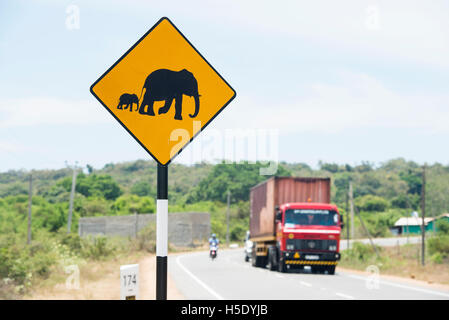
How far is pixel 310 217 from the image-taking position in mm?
27609

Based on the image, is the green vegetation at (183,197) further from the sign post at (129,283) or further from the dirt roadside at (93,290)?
the sign post at (129,283)

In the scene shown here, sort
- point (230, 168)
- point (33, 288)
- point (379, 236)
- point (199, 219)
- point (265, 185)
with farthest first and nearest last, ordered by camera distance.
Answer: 1. point (230, 168)
2. point (379, 236)
3. point (199, 219)
4. point (265, 185)
5. point (33, 288)

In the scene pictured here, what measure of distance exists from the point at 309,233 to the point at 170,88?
75.8 ft

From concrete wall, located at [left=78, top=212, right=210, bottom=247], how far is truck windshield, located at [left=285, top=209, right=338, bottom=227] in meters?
51.2

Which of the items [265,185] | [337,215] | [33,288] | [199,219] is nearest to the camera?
[33,288]

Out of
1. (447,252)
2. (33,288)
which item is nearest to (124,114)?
(33,288)

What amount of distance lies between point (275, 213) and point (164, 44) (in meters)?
24.5

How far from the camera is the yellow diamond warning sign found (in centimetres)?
496

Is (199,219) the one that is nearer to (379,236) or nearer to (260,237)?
(379,236)

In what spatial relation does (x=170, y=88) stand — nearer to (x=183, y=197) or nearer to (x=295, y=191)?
(x=295, y=191)

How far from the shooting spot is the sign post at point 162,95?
4.96 meters

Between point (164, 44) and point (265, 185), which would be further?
point (265, 185)

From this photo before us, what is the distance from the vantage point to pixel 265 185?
32.5 meters
